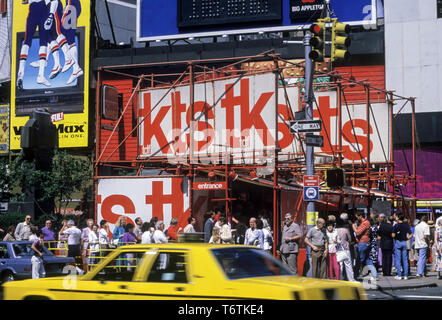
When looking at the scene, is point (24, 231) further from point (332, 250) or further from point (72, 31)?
point (72, 31)

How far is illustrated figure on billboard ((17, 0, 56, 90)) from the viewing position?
40.7 m

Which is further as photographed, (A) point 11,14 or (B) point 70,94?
(A) point 11,14

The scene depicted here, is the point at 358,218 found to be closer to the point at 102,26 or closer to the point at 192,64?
the point at 192,64

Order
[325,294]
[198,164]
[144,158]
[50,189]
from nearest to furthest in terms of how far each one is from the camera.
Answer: [325,294] < [198,164] < [144,158] < [50,189]

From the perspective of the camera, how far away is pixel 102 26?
169ft

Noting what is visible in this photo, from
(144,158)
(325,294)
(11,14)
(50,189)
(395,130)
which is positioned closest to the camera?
(325,294)

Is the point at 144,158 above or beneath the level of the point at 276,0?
beneath

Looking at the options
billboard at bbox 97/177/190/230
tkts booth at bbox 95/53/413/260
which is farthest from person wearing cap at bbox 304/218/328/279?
billboard at bbox 97/177/190/230

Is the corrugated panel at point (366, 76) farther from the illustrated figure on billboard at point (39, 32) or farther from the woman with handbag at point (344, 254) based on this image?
the woman with handbag at point (344, 254)

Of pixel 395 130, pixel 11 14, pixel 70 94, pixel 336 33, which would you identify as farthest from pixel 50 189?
pixel 336 33

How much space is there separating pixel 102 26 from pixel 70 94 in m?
13.0

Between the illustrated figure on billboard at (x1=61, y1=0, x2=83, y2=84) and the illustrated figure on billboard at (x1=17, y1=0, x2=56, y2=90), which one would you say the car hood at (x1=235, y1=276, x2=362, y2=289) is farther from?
the illustrated figure on billboard at (x1=17, y1=0, x2=56, y2=90)

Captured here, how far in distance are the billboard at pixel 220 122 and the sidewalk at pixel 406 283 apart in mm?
5547

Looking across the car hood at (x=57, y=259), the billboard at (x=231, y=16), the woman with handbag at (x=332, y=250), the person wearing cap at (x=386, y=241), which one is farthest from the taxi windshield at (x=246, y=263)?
the billboard at (x=231, y=16)
